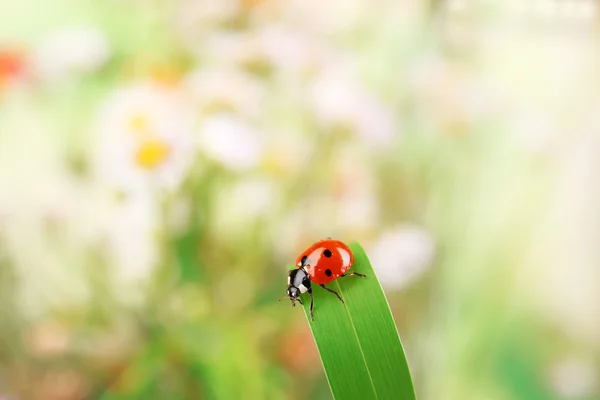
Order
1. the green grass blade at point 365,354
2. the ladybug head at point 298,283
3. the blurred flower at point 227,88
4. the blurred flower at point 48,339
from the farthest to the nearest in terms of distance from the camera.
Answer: the blurred flower at point 227,88
the blurred flower at point 48,339
the ladybug head at point 298,283
the green grass blade at point 365,354

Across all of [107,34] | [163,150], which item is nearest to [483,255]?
[163,150]

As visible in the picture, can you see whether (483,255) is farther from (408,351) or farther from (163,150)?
(163,150)

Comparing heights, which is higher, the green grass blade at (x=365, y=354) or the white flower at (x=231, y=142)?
the white flower at (x=231, y=142)

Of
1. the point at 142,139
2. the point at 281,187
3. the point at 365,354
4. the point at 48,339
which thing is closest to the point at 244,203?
the point at 281,187

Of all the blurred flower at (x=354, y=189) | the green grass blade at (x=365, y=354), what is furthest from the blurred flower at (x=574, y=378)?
the green grass blade at (x=365, y=354)

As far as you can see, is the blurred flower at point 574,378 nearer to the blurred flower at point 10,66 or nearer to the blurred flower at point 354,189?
the blurred flower at point 354,189

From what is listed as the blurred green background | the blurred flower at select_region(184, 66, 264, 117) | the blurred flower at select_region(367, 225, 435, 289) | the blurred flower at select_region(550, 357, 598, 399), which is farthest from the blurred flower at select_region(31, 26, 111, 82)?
the blurred flower at select_region(550, 357, 598, 399)

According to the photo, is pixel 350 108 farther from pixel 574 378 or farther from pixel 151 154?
pixel 574 378
